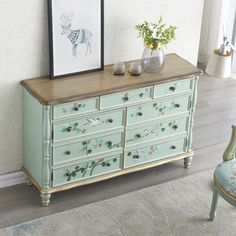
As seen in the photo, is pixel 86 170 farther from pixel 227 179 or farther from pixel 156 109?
pixel 227 179

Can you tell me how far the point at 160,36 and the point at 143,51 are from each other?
6.3 inches

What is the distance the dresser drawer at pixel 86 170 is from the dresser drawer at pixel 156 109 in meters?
0.30

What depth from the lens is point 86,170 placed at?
414 cm

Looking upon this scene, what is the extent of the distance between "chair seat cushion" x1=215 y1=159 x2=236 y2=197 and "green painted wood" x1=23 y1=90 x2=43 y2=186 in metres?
1.12

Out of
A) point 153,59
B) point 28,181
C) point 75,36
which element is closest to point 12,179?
point 28,181

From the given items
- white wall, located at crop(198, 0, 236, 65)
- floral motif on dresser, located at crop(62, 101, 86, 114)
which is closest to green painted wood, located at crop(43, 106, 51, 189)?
floral motif on dresser, located at crop(62, 101, 86, 114)

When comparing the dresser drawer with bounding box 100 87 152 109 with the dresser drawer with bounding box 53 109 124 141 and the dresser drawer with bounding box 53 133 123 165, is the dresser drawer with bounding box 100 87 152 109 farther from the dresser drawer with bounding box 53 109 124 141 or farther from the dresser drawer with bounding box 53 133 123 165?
the dresser drawer with bounding box 53 133 123 165

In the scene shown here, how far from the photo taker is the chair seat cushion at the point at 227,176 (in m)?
3.70

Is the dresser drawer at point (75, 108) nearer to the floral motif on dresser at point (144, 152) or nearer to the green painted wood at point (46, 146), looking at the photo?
the green painted wood at point (46, 146)

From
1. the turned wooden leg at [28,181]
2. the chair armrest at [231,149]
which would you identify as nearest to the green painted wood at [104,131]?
the turned wooden leg at [28,181]

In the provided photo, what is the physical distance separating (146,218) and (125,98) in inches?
30.9

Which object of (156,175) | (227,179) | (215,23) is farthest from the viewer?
(215,23)

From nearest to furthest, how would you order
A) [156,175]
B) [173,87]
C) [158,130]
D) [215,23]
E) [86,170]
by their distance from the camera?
[86,170] < [173,87] < [158,130] < [156,175] < [215,23]

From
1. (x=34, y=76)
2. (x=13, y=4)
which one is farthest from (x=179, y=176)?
(x=13, y=4)
